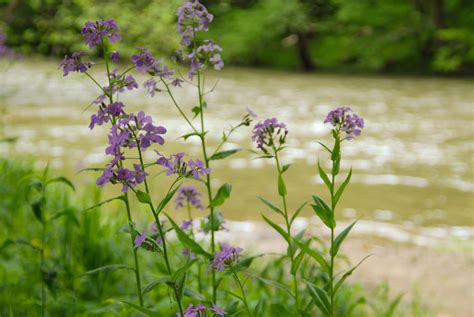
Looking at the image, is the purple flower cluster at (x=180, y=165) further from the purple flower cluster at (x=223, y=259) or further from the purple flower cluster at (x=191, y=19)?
the purple flower cluster at (x=191, y=19)

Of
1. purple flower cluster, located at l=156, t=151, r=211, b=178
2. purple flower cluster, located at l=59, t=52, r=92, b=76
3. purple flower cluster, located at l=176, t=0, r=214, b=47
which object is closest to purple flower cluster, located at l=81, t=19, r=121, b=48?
purple flower cluster, located at l=59, t=52, r=92, b=76

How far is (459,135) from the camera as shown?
929cm

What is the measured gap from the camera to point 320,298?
1364mm

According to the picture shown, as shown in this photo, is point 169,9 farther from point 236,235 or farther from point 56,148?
point 236,235

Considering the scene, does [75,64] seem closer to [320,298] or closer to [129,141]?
[129,141]

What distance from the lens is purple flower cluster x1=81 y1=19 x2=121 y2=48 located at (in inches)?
53.5

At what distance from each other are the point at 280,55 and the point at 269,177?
1514 cm

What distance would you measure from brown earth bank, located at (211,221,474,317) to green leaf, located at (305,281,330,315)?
189cm

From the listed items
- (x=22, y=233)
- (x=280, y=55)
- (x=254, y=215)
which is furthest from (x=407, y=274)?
(x=280, y=55)

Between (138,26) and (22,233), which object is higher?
(138,26)

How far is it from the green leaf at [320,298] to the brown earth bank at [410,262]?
1.89 m

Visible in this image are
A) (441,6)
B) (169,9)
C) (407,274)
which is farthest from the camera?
(441,6)

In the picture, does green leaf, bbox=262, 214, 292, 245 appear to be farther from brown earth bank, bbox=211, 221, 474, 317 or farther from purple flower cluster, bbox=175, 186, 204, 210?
brown earth bank, bbox=211, 221, 474, 317

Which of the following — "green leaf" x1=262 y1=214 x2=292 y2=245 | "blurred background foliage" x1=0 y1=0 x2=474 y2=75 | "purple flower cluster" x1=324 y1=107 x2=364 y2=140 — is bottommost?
"green leaf" x1=262 y1=214 x2=292 y2=245
